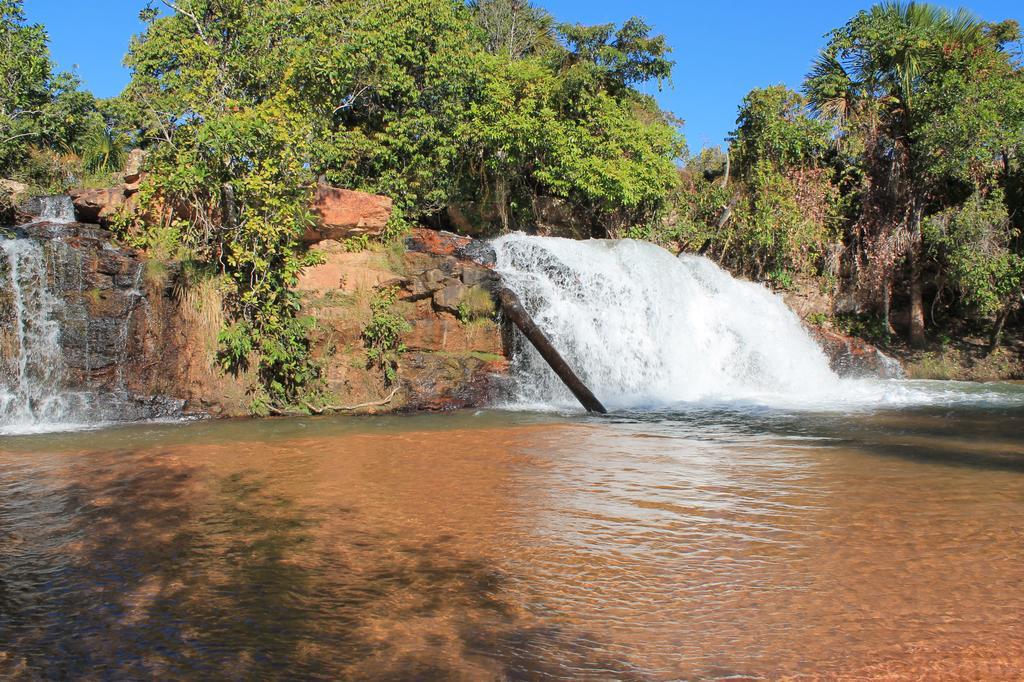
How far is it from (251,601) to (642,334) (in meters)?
11.1

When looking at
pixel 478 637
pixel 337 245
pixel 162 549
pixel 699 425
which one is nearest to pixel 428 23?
pixel 337 245

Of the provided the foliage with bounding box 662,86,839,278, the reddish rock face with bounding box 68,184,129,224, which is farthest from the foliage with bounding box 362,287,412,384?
the foliage with bounding box 662,86,839,278

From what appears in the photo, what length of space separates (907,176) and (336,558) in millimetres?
18980

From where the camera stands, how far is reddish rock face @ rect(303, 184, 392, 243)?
13.0 metres

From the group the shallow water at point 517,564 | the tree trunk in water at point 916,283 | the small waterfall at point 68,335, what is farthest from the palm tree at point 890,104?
the small waterfall at point 68,335

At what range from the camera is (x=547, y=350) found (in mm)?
11625

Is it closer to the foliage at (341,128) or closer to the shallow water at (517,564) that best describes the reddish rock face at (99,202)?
the foliage at (341,128)

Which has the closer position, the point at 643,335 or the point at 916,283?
the point at 643,335

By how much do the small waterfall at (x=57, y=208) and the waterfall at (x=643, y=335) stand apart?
715cm

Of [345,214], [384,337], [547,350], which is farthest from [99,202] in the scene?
[547,350]

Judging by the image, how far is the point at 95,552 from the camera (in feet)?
14.7

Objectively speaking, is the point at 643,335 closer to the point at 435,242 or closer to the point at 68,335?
the point at 435,242

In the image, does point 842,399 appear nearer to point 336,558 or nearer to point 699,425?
point 699,425

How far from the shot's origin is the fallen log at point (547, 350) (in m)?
11.2
